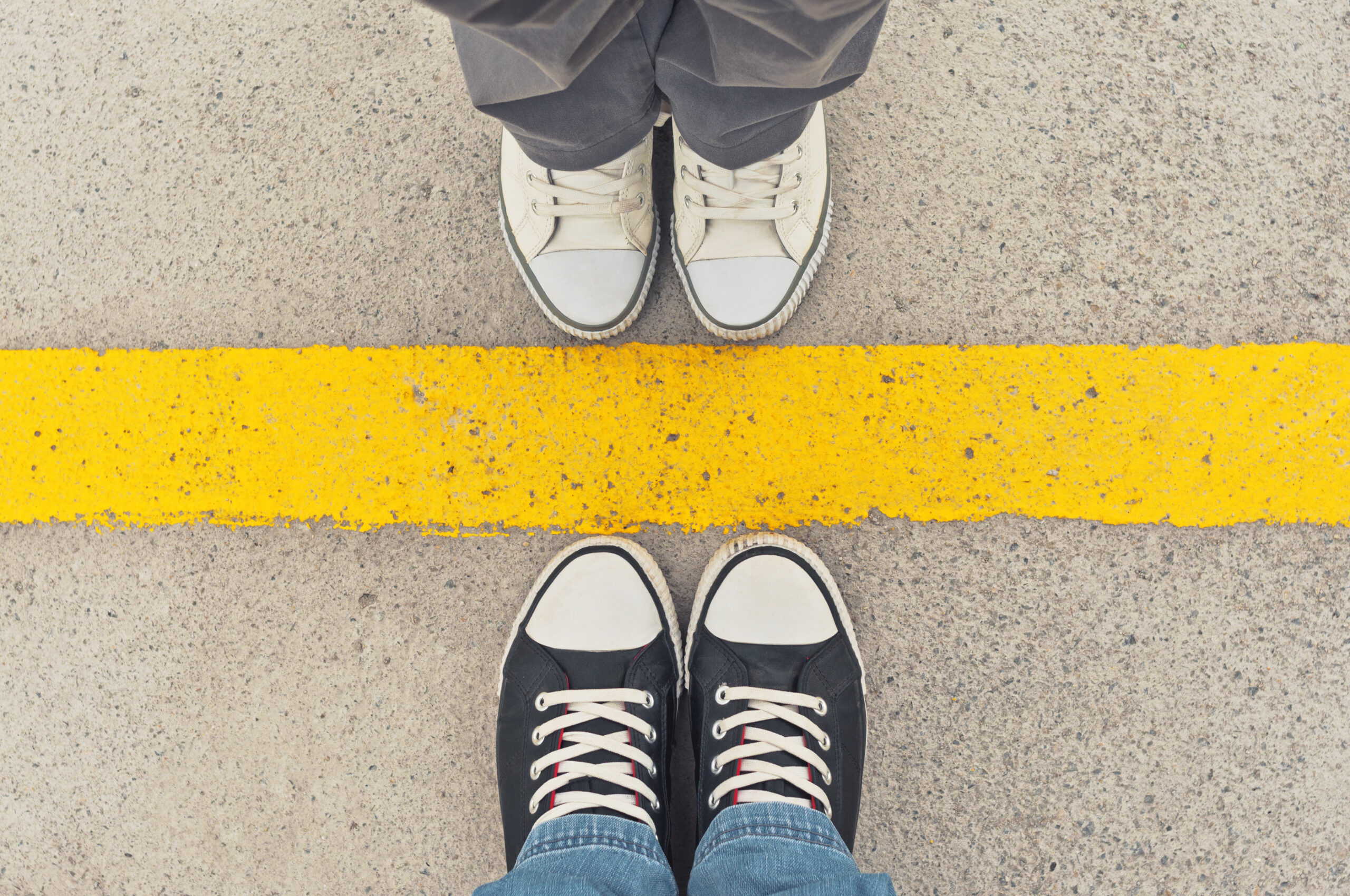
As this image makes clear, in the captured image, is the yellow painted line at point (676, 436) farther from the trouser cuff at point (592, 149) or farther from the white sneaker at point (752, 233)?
the trouser cuff at point (592, 149)

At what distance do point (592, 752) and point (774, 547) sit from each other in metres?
0.56

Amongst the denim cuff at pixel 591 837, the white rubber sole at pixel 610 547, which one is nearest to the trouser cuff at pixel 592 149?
the white rubber sole at pixel 610 547

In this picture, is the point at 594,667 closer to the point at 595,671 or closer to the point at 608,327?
the point at 595,671

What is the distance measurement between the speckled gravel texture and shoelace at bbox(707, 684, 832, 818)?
0.13 meters

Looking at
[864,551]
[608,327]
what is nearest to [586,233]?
[608,327]

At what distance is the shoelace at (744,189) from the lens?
1.33m

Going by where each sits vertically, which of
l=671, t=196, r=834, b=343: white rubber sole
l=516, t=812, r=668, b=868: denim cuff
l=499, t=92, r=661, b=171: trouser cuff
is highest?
l=499, t=92, r=661, b=171: trouser cuff

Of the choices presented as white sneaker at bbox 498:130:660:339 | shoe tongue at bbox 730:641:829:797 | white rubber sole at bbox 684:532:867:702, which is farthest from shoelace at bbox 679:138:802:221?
shoe tongue at bbox 730:641:829:797

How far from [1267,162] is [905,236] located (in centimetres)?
79

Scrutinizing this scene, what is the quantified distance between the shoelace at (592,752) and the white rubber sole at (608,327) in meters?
0.73

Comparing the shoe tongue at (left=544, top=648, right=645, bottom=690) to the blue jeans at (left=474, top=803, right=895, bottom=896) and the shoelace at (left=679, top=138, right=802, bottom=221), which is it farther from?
the shoelace at (left=679, top=138, right=802, bottom=221)

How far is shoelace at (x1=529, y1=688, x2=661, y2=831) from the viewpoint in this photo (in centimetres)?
136

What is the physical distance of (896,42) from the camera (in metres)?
1.51

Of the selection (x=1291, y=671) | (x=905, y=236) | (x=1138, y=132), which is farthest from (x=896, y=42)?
(x=1291, y=671)
